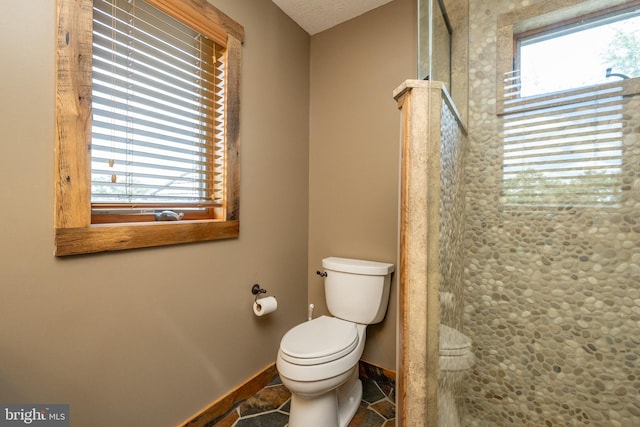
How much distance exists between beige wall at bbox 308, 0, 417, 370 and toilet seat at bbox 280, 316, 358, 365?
419mm

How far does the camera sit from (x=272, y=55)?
71.4 inches

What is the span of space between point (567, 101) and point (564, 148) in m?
0.20

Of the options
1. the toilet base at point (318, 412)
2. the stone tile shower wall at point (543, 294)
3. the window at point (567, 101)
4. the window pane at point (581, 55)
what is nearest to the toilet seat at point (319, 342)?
the toilet base at point (318, 412)

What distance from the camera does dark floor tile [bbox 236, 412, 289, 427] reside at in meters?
1.45

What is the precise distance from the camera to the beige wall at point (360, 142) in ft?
5.88

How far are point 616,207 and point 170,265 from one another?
1.95 meters

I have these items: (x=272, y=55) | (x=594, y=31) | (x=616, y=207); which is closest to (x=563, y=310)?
(x=616, y=207)

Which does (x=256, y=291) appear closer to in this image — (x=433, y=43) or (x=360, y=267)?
(x=360, y=267)

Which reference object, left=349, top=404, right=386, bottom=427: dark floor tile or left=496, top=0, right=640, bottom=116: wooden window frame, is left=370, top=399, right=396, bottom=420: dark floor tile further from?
left=496, top=0, right=640, bottom=116: wooden window frame

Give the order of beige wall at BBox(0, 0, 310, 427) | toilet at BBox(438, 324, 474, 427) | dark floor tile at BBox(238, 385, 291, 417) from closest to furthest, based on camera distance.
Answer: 1. beige wall at BBox(0, 0, 310, 427)
2. toilet at BBox(438, 324, 474, 427)
3. dark floor tile at BBox(238, 385, 291, 417)

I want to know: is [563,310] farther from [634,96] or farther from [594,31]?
[594,31]

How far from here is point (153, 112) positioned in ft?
4.16

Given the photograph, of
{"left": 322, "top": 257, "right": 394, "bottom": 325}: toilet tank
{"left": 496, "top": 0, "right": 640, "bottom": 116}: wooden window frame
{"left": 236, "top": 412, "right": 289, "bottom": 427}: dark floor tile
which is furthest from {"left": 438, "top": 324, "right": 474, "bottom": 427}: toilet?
{"left": 496, "top": 0, "right": 640, "bottom": 116}: wooden window frame

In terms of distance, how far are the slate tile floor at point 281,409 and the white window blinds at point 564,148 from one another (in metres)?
1.31
